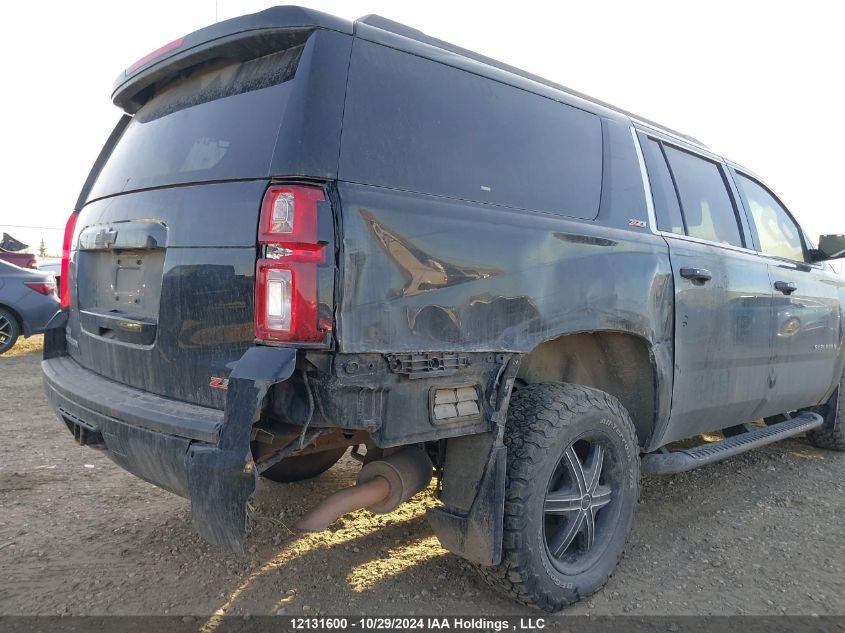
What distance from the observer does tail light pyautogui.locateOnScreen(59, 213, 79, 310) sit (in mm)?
3246

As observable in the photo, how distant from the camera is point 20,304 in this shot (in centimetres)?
882

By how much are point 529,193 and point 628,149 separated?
90 centimetres

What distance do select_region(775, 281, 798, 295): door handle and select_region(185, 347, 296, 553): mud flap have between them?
3.33 meters

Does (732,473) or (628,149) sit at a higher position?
(628,149)

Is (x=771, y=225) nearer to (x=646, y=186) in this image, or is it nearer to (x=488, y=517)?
(x=646, y=186)

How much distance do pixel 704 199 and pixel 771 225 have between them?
958 mm

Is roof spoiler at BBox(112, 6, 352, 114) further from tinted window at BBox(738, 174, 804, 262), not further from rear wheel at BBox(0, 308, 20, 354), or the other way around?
rear wheel at BBox(0, 308, 20, 354)

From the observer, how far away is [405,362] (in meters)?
2.11

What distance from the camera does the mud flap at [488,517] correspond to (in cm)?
237

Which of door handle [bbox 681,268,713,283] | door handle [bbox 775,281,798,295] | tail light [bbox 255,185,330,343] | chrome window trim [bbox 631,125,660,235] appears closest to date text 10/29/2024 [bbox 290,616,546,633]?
tail light [bbox 255,185,330,343]

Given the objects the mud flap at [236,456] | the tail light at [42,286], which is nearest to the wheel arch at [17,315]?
the tail light at [42,286]

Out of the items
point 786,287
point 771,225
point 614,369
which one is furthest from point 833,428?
point 614,369

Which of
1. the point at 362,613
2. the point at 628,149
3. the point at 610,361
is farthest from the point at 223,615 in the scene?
the point at 628,149

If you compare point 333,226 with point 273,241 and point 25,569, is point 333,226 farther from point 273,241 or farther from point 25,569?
point 25,569
